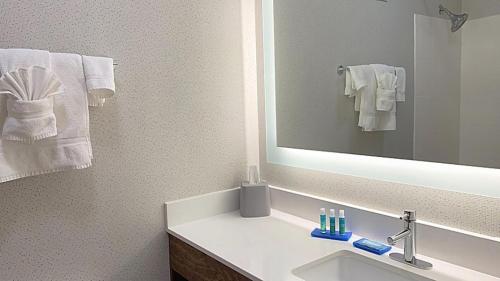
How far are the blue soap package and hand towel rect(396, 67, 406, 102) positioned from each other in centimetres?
48

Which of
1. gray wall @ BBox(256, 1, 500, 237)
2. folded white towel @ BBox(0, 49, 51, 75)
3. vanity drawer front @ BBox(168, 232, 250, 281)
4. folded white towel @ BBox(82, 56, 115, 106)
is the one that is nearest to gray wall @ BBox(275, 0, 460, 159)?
gray wall @ BBox(256, 1, 500, 237)

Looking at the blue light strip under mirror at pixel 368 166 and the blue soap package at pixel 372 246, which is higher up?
the blue light strip under mirror at pixel 368 166

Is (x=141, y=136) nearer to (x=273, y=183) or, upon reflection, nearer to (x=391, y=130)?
(x=273, y=183)

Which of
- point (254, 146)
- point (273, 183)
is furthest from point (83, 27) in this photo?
point (273, 183)

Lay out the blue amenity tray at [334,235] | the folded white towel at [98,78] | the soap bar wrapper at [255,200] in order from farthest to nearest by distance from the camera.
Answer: the soap bar wrapper at [255,200] → the blue amenity tray at [334,235] → the folded white towel at [98,78]

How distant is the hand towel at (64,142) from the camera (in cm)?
102

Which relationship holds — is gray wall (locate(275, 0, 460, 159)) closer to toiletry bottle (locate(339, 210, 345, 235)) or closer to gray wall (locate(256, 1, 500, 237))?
gray wall (locate(256, 1, 500, 237))

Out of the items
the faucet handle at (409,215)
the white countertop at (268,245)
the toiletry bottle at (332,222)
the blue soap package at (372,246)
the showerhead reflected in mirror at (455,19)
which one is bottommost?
the white countertop at (268,245)

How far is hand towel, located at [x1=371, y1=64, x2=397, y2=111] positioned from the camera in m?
1.21

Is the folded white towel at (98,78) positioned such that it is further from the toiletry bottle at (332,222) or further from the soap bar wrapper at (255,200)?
the toiletry bottle at (332,222)

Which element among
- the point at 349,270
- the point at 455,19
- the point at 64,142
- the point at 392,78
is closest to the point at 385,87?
the point at 392,78

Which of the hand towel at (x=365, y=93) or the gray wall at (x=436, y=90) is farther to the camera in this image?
the hand towel at (x=365, y=93)

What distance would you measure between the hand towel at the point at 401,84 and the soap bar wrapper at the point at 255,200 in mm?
646

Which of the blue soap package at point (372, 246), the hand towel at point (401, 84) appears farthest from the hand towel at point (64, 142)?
the hand towel at point (401, 84)
